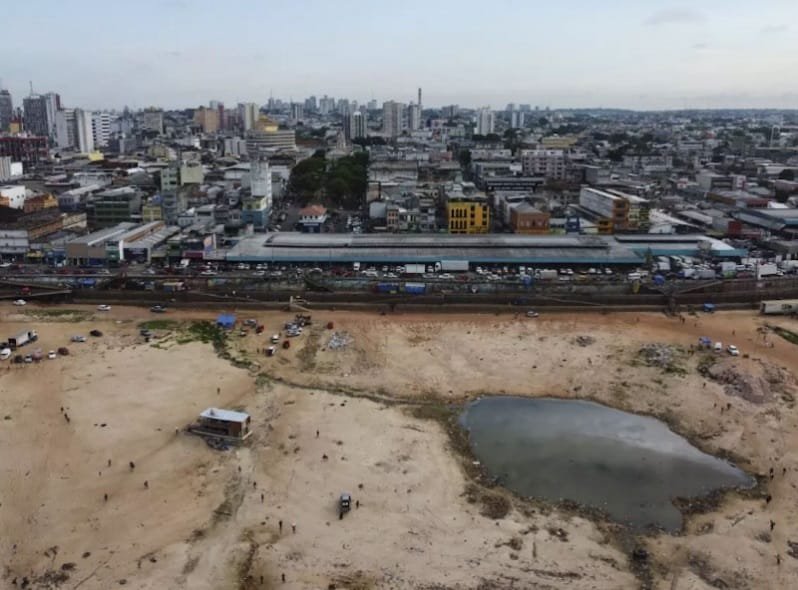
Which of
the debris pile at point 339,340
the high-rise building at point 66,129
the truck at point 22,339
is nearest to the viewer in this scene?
the truck at point 22,339

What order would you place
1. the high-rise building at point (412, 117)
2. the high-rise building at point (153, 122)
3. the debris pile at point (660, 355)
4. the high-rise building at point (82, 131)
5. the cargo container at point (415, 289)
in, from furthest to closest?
1. the high-rise building at point (412, 117)
2. the high-rise building at point (153, 122)
3. the high-rise building at point (82, 131)
4. the cargo container at point (415, 289)
5. the debris pile at point (660, 355)

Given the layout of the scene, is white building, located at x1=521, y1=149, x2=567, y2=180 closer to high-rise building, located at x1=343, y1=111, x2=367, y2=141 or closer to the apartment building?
the apartment building

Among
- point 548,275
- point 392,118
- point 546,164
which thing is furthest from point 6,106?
point 548,275

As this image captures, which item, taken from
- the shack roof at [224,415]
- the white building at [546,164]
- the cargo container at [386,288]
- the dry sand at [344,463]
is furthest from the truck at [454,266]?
the white building at [546,164]

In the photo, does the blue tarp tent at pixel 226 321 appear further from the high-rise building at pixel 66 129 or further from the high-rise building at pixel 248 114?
the high-rise building at pixel 248 114

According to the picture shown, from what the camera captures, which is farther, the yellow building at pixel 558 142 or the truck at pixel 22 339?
the yellow building at pixel 558 142
